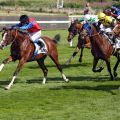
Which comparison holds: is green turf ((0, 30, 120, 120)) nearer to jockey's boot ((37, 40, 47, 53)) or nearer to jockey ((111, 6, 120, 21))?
jockey's boot ((37, 40, 47, 53))

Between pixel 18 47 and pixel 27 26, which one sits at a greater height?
pixel 27 26

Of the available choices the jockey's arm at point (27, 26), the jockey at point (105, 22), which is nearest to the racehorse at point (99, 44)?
the jockey at point (105, 22)

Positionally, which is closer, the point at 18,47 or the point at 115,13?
the point at 18,47

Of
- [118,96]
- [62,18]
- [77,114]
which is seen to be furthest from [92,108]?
[62,18]

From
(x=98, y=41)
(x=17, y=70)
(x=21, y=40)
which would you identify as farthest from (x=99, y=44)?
(x=17, y=70)

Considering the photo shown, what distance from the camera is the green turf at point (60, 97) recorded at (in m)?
10.5

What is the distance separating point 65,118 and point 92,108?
1.23 m

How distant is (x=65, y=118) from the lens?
33.4 feet

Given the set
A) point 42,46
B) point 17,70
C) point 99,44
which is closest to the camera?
point 17,70

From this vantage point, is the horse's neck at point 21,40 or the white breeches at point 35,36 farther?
the white breeches at point 35,36

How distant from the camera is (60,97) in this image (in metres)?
12.6

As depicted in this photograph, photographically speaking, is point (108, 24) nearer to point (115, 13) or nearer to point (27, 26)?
point (115, 13)

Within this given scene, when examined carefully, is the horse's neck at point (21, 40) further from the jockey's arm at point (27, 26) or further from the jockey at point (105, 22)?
the jockey at point (105, 22)

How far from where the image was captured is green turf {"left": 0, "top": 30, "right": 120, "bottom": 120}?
10.5m
